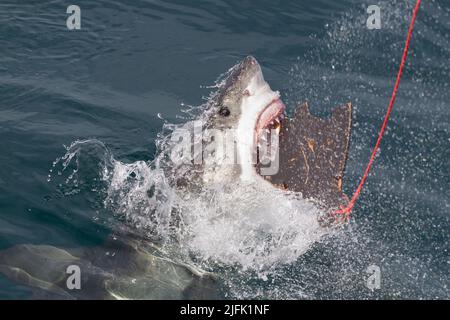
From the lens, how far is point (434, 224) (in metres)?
5.63

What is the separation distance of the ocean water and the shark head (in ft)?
1.29

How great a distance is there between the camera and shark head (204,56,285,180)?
4742 millimetres

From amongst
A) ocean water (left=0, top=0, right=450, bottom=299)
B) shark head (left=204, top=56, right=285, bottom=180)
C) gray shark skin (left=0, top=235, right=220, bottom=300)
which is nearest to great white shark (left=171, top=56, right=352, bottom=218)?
shark head (left=204, top=56, right=285, bottom=180)

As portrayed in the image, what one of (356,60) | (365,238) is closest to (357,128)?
(356,60)

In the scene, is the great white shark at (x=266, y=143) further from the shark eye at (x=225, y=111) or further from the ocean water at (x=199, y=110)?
the ocean water at (x=199, y=110)

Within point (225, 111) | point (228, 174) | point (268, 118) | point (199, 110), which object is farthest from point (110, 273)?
point (199, 110)

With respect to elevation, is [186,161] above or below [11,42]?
below

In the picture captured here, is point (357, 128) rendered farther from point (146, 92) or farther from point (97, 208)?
point (97, 208)

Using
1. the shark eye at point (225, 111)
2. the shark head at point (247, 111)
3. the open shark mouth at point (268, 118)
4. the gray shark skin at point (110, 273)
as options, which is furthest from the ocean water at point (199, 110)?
the shark eye at point (225, 111)

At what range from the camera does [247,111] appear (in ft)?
15.6

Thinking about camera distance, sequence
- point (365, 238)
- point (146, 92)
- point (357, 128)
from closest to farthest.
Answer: point (365, 238), point (357, 128), point (146, 92)

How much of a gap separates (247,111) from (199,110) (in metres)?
2.17
